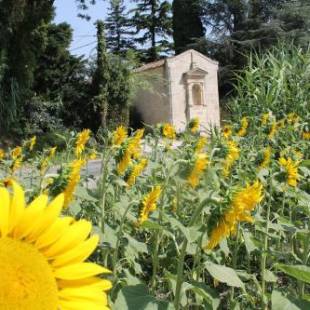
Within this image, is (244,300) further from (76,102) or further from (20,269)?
(76,102)

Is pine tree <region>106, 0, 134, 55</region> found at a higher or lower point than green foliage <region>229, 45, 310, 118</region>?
higher

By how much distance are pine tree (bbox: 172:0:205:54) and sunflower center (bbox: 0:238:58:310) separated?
1165 inches

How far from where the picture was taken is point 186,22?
30.0m

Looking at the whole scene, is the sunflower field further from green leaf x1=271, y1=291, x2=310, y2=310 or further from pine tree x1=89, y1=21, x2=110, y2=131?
pine tree x1=89, y1=21, x2=110, y2=131

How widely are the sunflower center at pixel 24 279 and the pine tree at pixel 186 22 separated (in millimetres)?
29595

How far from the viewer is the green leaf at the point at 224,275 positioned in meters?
1.19

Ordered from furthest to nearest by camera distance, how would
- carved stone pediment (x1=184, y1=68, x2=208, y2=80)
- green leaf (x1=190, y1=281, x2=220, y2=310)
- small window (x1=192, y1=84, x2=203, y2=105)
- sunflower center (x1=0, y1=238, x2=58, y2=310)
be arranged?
small window (x1=192, y1=84, x2=203, y2=105)
carved stone pediment (x1=184, y1=68, x2=208, y2=80)
green leaf (x1=190, y1=281, x2=220, y2=310)
sunflower center (x1=0, y1=238, x2=58, y2=310)

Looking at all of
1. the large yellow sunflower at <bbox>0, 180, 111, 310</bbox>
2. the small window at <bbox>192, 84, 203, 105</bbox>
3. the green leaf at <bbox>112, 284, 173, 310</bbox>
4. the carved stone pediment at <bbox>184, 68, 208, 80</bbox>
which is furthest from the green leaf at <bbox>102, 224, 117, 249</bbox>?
the small window at <bbox>192, 84, 203, 105</bbox>

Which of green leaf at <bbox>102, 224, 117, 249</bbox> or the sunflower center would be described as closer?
the sunflower center

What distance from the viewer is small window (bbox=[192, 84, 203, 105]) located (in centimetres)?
2464

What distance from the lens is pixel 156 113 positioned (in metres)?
24.2

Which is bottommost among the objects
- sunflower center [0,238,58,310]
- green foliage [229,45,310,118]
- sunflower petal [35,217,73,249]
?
sunflower center [0,238,58,310]

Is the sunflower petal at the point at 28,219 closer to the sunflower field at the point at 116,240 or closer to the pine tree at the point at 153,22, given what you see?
the sunflower field at the point at 116,240

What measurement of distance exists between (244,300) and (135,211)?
47 cm
